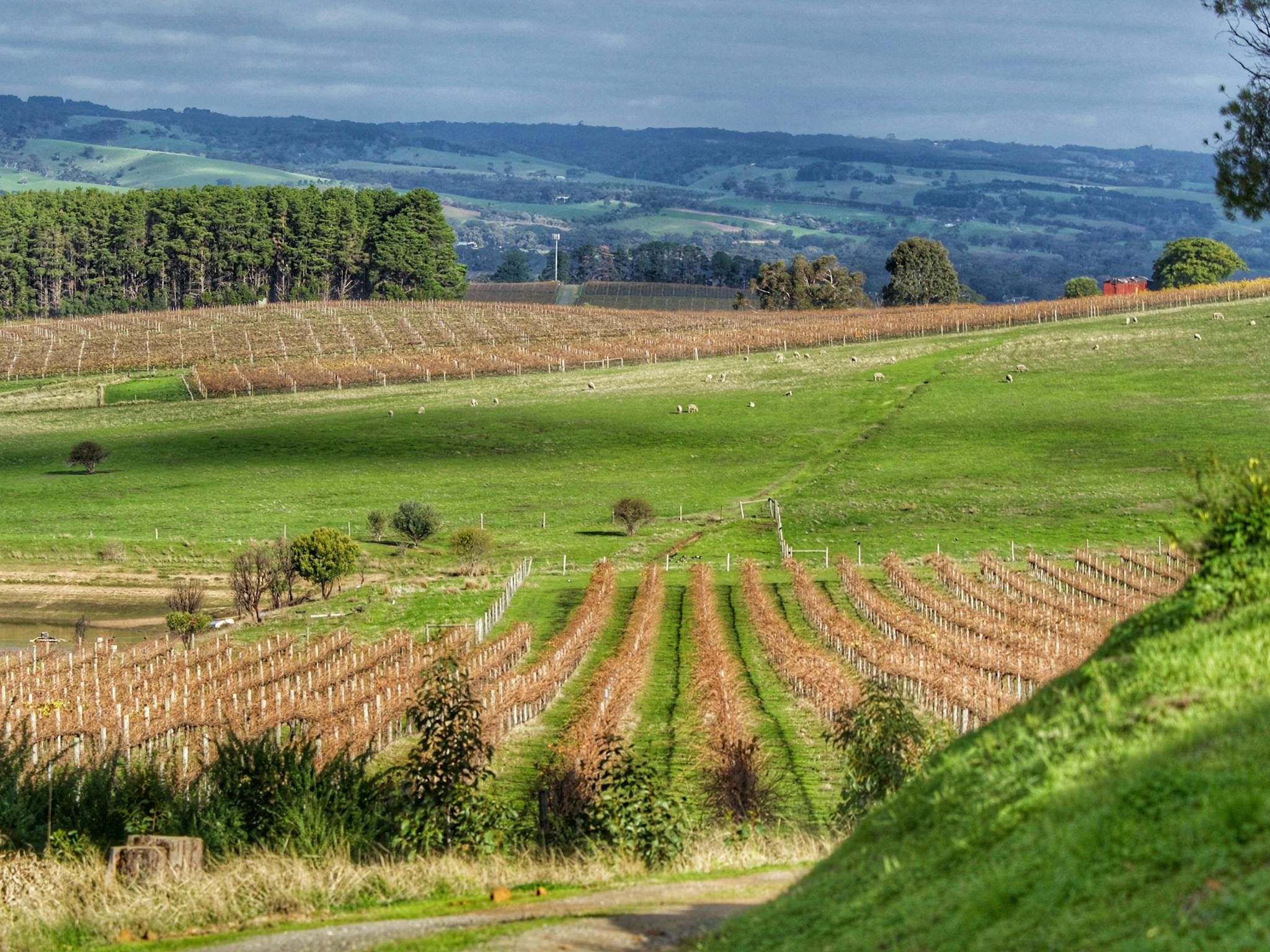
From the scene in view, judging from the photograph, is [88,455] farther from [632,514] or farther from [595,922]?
[595,922]

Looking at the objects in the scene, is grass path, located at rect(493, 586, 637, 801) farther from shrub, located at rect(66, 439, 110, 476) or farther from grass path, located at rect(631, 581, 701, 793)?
shrub, located at rect(66, 439, 110, 476)

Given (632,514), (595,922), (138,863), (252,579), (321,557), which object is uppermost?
(595,922)

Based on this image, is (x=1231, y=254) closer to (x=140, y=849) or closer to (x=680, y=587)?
(x=680, y=587)

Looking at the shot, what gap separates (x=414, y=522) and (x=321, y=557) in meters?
10.9

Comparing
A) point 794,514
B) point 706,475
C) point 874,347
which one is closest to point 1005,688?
point 794,514

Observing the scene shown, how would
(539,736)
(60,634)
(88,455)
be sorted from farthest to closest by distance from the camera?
(88,455)
(60,634)
(539,736)

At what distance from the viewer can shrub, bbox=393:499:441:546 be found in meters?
68.4

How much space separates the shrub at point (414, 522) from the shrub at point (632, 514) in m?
8.70

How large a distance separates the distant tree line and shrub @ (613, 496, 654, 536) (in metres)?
115

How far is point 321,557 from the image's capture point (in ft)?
190

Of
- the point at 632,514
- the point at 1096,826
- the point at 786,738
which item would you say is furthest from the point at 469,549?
the point at 1096,826

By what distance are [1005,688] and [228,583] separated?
35791mm

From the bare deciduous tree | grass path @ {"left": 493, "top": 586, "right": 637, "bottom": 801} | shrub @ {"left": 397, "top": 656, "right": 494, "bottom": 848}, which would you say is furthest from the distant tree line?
shrub @ {"left": 397, "top": 656, "right": 494, "bottom": 848}

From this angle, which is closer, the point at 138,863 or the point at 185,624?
the point at 138,863
